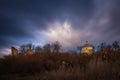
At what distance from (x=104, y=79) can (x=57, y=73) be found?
2.68 m

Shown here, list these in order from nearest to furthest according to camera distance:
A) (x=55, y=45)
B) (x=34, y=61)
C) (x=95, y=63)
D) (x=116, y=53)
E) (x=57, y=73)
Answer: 1. (x=57, y=73)
2. (x=95, y=63)
3. (x=116, y=53)
4. (x=34, y=61)
5. (x=55, y=45)

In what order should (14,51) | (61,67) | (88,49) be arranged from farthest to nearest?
(88,49), (14,51), (61,67)

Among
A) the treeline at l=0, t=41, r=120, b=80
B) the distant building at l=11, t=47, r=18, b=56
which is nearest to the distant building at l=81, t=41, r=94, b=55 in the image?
the treeline at l=0, t=41, r=120, b=80

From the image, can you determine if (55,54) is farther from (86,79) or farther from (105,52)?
(86,79)

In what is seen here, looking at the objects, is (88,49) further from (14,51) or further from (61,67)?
(61,67)

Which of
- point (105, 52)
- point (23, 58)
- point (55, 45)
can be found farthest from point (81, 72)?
point (55, 45)

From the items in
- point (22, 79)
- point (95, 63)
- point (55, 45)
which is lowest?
point (22, 79)

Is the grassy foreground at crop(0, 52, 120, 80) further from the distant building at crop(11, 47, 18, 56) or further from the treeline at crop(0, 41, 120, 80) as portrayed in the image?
the distant building at crop(11, 47, 18, 56)

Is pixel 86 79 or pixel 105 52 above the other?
pixel 105 52

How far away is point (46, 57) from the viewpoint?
928 inches

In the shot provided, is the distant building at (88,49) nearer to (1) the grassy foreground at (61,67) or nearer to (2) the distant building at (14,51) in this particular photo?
(1) the grassy foreground at (61,67)

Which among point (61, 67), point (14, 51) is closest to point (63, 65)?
point (61, 67)

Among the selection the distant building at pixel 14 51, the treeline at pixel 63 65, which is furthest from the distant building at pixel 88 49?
the distant building at pixel 14 51

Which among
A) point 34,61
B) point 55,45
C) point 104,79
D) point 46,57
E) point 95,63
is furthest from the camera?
point 55,45
